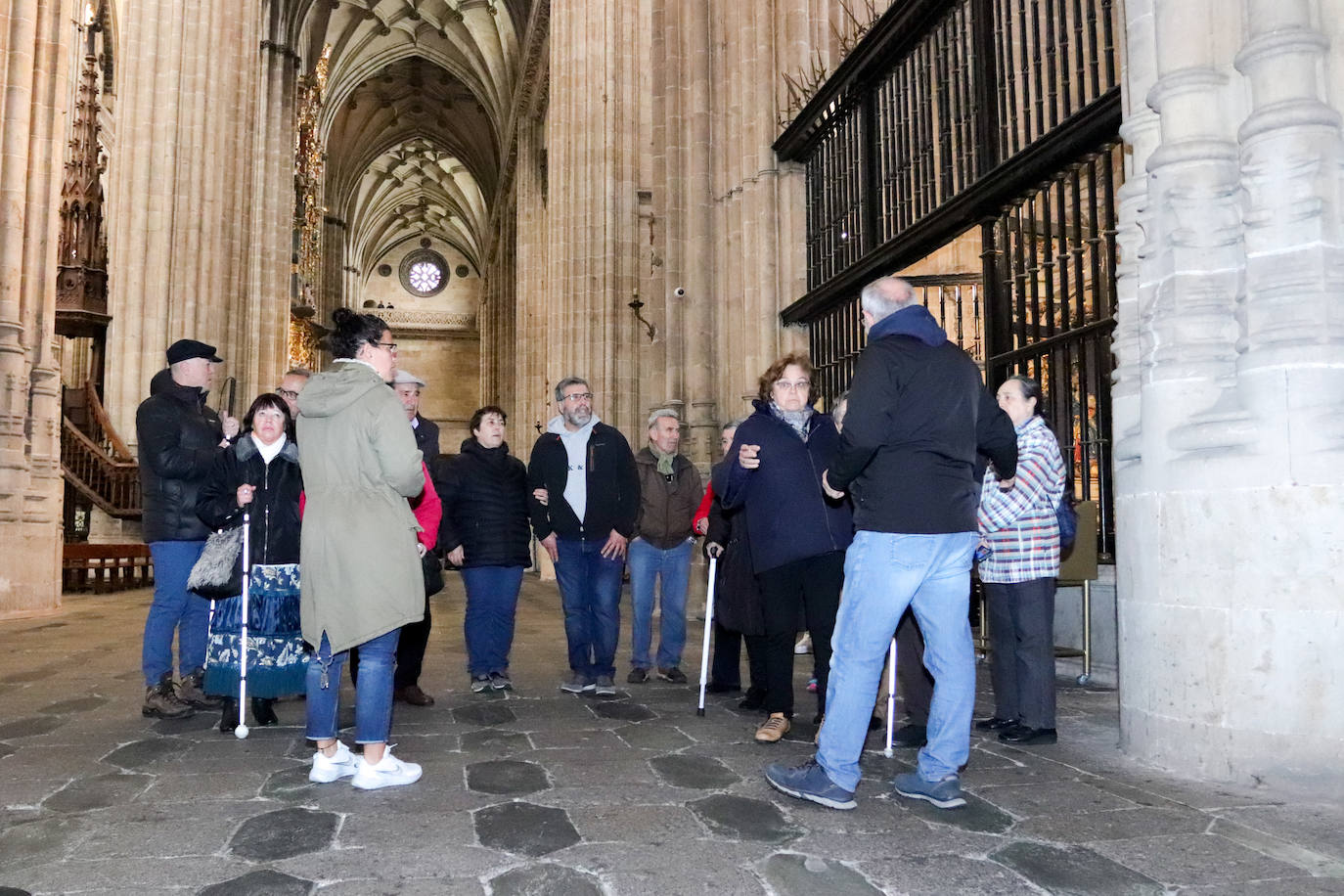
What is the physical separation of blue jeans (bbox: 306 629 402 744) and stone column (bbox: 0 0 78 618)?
23.8ft

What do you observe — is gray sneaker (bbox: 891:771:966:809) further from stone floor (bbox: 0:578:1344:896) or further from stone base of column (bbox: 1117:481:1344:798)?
stone base of column (bbox: 1117:481:1344:798)

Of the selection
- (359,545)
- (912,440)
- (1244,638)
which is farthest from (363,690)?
(1244,638)

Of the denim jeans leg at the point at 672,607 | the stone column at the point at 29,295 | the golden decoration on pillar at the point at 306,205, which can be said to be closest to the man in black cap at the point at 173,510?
the denim jeans leg at the point at 672,607

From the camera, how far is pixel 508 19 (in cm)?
2994

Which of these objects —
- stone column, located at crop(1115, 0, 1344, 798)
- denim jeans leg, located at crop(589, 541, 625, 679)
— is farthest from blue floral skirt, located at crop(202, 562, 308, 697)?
stone column, located at crop(1115, 0, 1344, 798)

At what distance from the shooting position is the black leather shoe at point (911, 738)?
420 centimetres

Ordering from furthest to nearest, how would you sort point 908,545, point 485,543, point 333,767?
point 485,543, point 333,767, point 908,545

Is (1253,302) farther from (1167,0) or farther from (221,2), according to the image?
(221,2)

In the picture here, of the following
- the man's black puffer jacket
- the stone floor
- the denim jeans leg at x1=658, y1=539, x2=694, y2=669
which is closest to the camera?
the stone floor

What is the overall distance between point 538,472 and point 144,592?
32.5 ft

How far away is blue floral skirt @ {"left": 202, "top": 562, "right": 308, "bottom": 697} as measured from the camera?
14.5 ft

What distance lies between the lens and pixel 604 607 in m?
5.65

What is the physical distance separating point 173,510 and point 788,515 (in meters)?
2.87

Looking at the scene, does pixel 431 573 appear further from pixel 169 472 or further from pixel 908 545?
pixel 908 545
